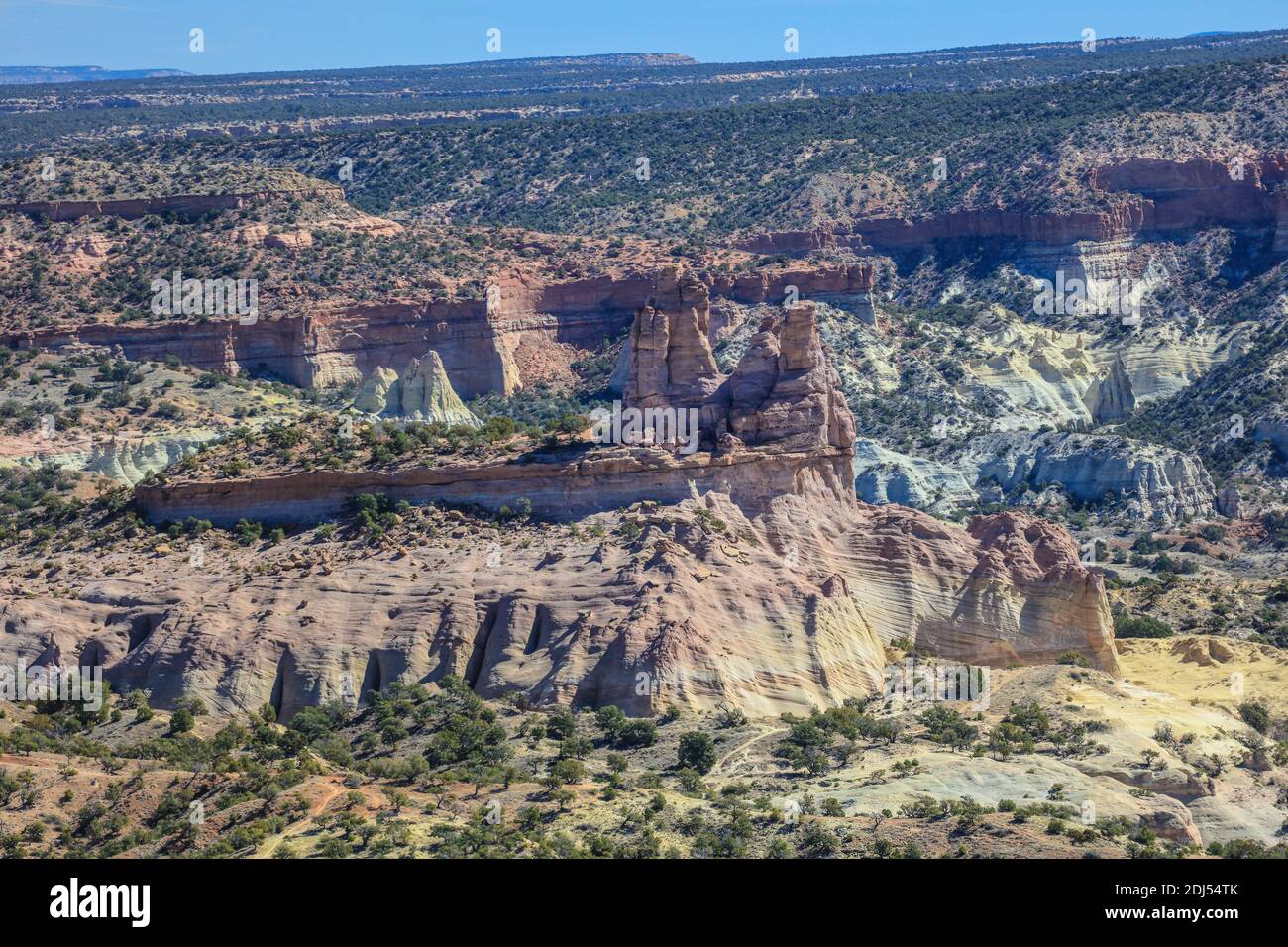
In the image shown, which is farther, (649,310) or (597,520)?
(649,310)

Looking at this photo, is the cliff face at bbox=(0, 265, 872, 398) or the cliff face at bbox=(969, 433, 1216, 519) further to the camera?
the cliff face at bbox=(0, 265, 872, 398)

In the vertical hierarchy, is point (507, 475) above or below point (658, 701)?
above

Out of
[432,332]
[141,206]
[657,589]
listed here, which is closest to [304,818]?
[657,589]

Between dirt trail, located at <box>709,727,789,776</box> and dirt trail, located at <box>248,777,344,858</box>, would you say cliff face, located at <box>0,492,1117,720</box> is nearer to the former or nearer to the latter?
dirt trail, located at <box>709,727,789,776</box>

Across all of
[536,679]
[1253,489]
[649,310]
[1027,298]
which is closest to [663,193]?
[1027,298]

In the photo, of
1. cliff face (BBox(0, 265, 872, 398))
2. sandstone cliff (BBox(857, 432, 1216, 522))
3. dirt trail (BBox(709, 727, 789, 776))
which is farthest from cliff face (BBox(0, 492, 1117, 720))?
cliff face (BBox(0, 265, 872, 398))

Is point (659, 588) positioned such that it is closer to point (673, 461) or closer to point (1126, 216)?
point (673, 461)

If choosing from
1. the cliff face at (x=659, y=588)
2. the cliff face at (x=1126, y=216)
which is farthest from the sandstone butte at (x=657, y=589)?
the cliff face at (x=1126, y=216)

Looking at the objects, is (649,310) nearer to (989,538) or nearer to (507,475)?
(507,475)
